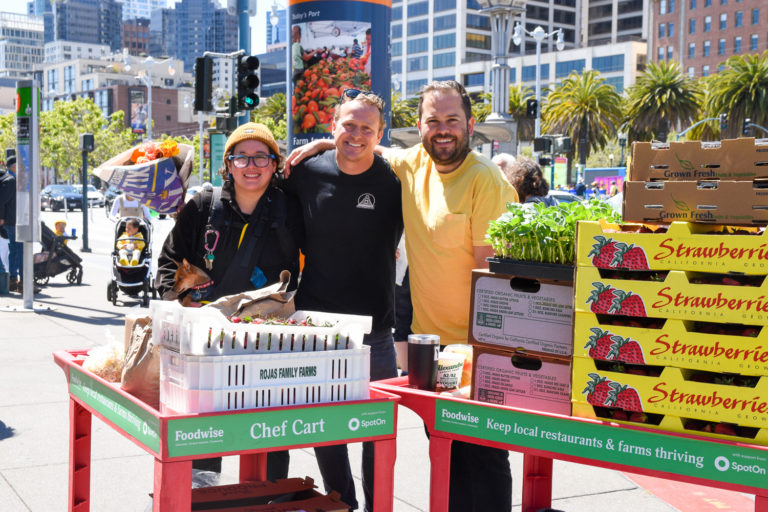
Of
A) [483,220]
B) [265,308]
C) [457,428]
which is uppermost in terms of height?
[483,220]

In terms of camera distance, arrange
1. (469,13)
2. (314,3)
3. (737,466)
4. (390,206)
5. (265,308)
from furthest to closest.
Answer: (469,13) → (314,3) → (390,206) → (265,308) → (737,466)

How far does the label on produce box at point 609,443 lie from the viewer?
2600mm

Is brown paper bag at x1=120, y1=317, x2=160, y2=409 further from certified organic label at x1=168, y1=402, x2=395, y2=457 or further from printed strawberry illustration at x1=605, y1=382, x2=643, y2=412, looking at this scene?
printed strawberry illustration at x1=605, y1=382, x2=643, y2=412

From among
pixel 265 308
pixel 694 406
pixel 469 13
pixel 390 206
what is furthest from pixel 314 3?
pixel 469 13

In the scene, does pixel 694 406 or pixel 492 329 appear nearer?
pixel 694 406

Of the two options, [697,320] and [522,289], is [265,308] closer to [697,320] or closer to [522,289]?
[522,289]

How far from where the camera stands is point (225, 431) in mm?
2639

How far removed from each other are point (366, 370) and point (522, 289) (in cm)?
63

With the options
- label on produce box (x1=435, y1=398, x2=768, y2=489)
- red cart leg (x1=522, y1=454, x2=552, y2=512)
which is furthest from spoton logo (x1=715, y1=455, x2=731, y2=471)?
red cart leg (x1=522, y1=454, x2=552, y2=512)

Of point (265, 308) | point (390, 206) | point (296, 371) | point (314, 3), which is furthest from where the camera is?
point (314, 3)

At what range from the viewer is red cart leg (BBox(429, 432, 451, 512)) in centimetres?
314

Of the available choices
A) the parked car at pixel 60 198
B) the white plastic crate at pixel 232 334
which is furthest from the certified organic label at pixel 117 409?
the parked car at pixel 60 198

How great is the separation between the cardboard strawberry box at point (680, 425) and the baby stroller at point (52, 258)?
13.3 metres

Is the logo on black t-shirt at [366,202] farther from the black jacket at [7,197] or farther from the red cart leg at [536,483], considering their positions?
the black jacket at [7,197]
